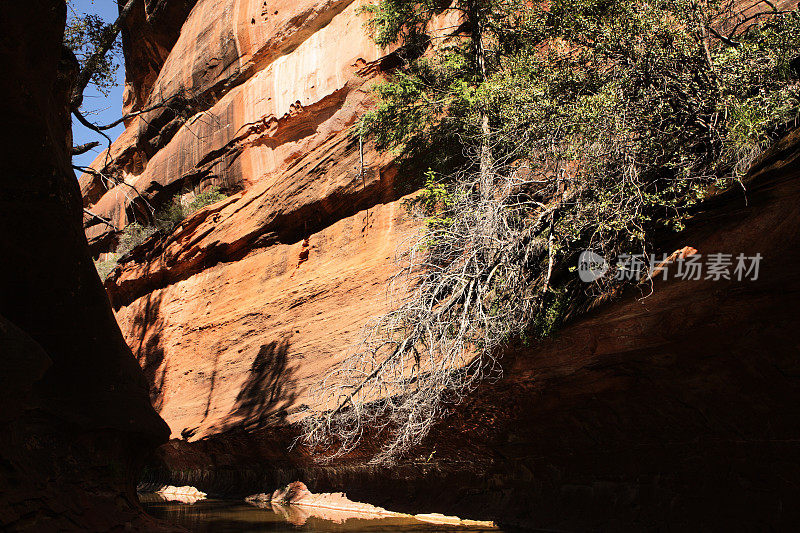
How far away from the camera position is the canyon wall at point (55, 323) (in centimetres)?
522

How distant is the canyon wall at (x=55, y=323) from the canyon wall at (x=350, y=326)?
3.21 m

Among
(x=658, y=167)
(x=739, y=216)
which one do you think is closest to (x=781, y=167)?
(x=739, y=216)

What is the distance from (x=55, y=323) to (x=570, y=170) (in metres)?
6.78

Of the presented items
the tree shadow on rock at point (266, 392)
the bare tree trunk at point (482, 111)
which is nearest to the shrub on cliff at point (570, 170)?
the bare tree trunk at point (482, 111)

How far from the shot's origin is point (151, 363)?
58.0ft

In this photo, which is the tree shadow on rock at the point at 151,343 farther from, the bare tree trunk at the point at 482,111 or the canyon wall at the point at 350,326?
the bare tree trunk at the point at 482,111

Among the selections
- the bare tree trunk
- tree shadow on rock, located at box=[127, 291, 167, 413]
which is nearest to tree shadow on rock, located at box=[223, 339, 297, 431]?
tree shadow on rock, located at box=[127, 291, 167, 413]

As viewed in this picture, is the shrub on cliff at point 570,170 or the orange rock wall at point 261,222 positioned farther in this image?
the orange rock wall at point 261,222

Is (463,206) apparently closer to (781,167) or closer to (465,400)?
(465,400)

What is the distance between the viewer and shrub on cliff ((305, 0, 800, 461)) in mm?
6672

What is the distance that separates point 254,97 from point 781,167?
15.4 meters

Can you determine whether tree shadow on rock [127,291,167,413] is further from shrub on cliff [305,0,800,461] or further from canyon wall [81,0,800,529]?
shrub on cliff [305,0,800,461]

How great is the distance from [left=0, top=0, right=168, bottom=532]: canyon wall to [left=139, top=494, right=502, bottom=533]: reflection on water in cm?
274

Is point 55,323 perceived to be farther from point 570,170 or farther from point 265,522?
point 570,170
